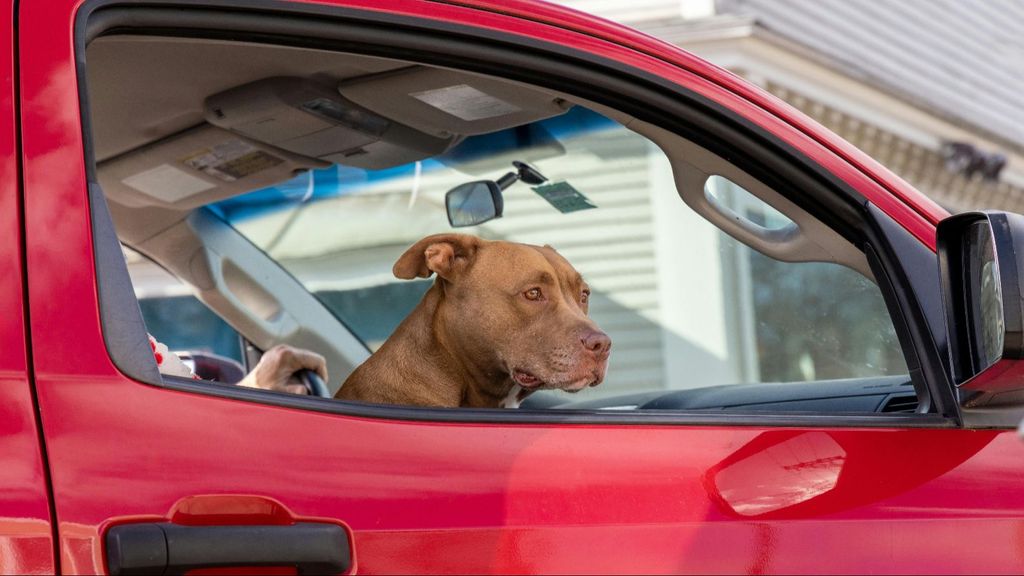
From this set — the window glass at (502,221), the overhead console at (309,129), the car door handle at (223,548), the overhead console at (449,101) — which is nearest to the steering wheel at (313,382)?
the window glass at (502,221)

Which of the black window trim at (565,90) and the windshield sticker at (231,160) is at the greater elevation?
the black window trim at (565,90)

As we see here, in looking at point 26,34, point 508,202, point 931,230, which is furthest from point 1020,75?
point 26,34

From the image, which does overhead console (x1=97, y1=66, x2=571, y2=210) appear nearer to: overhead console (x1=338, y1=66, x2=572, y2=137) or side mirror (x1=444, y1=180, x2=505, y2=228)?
overhead console (x1=338, y1=66, x2=572, y2=137)

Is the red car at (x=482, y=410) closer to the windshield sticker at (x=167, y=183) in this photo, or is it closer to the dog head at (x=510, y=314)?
the dog head at (x=510, y=314)

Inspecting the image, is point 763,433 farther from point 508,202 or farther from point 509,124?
point 508,202

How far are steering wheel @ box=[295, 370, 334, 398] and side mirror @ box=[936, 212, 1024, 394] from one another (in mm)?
1972

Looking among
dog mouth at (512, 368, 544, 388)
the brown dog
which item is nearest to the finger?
the brown dog

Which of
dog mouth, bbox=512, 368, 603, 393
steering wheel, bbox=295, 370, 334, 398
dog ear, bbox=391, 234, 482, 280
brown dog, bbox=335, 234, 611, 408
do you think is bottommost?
steering wheel, bbox=295, 370, 334, 398

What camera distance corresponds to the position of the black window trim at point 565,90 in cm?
186

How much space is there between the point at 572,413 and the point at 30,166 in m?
0.81

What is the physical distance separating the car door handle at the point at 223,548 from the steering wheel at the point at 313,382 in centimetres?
188

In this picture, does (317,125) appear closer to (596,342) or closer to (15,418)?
(596,342)

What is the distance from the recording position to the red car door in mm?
1587

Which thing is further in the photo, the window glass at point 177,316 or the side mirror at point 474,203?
the window glass at point 177,316
